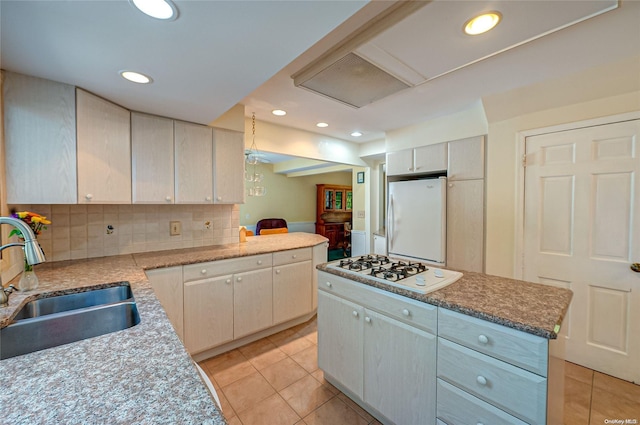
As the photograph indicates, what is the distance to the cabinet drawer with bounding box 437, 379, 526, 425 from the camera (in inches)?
41.3

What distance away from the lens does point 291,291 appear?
267 centimetres

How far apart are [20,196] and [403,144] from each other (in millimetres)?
3424

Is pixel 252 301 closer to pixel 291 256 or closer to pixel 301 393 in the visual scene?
pixel 291 256

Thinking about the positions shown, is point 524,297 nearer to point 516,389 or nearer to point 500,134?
point 516,389

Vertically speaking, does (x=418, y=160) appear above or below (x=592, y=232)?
above

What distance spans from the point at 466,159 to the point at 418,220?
2.68 ft

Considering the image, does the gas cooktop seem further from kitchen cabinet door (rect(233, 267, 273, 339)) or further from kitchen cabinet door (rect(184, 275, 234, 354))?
kitchen cabinet door (rect(184, 275, 234, 354))

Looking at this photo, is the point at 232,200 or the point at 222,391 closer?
the point at 222,391

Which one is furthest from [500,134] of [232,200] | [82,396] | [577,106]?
[82,396]

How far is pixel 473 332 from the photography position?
1109 mm

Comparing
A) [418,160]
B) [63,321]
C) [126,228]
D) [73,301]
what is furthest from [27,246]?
[418,160]

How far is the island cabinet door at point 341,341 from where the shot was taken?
1.62m

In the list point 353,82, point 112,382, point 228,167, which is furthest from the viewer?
point 228,167

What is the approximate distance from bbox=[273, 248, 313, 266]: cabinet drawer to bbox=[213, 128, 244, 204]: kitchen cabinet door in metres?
0.69
